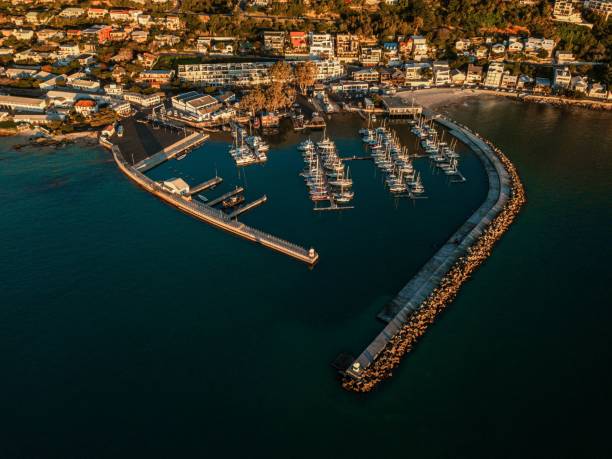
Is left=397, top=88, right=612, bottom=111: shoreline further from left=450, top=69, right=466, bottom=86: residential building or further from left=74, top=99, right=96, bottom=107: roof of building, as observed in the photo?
left=74, top=99, right=96, bottom=107: roof of building

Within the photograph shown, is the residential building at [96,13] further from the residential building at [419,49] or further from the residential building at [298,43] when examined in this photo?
the residential building at [419,49]

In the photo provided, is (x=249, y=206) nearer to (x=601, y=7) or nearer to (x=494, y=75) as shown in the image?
(x=494, y=75)

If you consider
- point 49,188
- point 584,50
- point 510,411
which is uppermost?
point 584,50

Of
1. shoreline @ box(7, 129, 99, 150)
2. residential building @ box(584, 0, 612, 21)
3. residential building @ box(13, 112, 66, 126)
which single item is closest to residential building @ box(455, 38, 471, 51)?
residential building @ box(584, 0, 612, 21)

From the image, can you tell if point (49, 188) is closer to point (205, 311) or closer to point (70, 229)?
point (70, 229)

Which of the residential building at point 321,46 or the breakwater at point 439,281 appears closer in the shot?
the breakwater at point 439,281

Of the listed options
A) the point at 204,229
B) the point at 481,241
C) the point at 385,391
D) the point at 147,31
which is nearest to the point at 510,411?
the point at 385,391

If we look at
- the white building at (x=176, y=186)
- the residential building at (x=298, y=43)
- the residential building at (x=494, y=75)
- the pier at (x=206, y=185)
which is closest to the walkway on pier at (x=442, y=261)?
the pier at (x=206, y=185)
